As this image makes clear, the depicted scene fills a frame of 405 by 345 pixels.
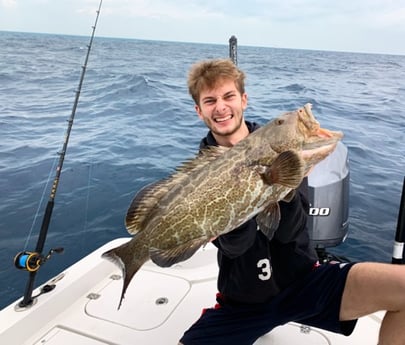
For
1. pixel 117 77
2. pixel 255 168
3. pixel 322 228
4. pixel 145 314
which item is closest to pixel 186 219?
pixel 255 168

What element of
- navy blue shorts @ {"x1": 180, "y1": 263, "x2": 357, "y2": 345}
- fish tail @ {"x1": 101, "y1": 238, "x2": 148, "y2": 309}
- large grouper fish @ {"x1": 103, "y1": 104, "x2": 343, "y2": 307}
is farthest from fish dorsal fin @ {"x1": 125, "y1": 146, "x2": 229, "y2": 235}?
navy blue shorts @ {"x1": 180, "y1": 263, "x2": 357, "y2": 345}

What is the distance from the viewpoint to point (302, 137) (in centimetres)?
→ 229

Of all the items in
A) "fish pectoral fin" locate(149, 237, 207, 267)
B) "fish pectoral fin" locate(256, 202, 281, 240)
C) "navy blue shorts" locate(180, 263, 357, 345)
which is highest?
"fish pectoral fin" locate(256, 202, 281, 240)

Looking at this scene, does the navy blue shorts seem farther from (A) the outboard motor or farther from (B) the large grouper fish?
(A) the outboard motor

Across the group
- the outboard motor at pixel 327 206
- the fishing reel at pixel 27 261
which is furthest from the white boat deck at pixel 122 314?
the outboard motor at pixel 327 206

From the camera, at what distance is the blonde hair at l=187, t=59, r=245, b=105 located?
2.95 m

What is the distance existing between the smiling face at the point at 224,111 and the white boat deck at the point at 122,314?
5.57 feet

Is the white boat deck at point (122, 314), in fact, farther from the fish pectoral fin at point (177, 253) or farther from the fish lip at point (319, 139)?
the fish lip at point (319, 139)

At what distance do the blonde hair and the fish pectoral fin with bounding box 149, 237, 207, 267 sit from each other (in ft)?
4.30

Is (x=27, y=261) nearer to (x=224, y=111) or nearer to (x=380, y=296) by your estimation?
(x=224, y=111)

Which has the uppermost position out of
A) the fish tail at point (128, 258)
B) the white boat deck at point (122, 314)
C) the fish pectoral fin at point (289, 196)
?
the fish pectoral fin at point (289, 196)

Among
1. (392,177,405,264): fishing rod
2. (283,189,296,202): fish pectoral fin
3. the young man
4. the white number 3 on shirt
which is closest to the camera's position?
(283,189,296,202): fish pectoral fin

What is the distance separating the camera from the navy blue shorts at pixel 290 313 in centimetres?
278

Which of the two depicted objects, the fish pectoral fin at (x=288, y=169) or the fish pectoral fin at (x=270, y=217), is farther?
the fish pectoral fin at (x=270, y=217)
